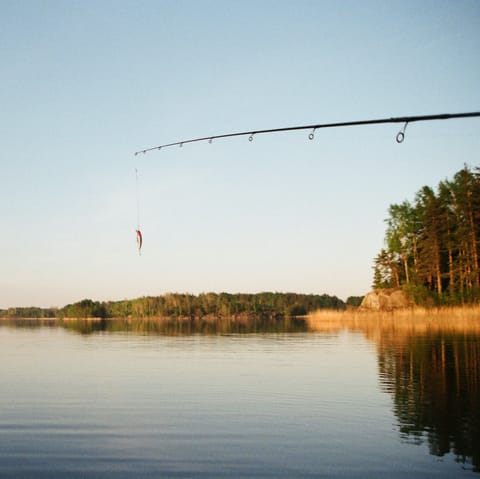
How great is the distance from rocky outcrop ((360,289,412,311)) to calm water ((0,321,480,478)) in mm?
55007

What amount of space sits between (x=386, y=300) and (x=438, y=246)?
12229mm

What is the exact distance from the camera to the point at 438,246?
70.6 meters

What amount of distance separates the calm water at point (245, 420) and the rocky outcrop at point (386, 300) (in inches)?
2166

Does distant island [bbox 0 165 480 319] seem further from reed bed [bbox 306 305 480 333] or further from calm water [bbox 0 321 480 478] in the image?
calm water [bbox 0 321 480 478]

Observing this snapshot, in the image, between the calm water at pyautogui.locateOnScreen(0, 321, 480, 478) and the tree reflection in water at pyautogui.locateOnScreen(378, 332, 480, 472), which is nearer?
the calm water at pyautogui.locateOnScreen(0, 321, 480, 478)

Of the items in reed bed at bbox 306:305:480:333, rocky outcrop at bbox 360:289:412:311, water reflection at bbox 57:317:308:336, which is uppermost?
rocky outcrop at bbox 360:289:412:311

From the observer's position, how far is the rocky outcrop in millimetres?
77000

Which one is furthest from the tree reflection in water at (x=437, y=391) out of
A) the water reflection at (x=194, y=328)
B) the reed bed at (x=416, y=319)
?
the water reflection at (x=194, y=328)

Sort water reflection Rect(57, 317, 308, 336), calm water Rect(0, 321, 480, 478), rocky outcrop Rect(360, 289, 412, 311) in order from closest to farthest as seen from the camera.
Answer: calm water Rect(0, 321, 480, 478) < water reflection Rect(57, 317, 308, 336) < rocky outcrop Rect(360, 289, 412, 311)

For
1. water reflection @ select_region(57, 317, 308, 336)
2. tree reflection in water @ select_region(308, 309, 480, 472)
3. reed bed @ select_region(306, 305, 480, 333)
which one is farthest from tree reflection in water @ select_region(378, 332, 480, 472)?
water reflection @ select_region(57, 317, 308, 336)

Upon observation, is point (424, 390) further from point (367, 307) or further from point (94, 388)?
point (367, 307)

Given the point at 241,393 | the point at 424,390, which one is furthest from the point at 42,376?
the point at 424,390

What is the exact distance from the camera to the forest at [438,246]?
206 feet

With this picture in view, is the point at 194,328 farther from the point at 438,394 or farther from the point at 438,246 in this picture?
the point at 438,394
